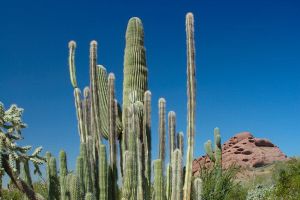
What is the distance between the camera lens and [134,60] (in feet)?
32.6

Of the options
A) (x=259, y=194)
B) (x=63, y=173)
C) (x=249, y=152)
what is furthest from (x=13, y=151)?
(x=249, y=152)

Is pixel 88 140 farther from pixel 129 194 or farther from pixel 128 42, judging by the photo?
pixel 128 42

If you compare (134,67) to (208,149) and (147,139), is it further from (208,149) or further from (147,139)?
(208,149)

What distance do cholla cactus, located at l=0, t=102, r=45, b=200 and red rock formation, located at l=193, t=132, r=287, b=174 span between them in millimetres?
35152

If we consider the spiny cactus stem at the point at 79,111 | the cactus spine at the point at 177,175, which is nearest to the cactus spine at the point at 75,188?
A: the spiny cactus stem at the point at 79,111

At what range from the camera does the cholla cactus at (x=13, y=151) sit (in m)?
8.48

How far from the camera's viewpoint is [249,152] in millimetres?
45688

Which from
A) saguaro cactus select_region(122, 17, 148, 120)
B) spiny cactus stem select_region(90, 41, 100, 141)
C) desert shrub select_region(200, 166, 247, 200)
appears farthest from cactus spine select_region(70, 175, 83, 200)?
desert shrub select_region(200, 166, 247, 200)

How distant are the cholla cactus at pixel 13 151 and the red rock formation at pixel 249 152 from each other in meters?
35.2

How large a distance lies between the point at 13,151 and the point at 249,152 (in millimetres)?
38876

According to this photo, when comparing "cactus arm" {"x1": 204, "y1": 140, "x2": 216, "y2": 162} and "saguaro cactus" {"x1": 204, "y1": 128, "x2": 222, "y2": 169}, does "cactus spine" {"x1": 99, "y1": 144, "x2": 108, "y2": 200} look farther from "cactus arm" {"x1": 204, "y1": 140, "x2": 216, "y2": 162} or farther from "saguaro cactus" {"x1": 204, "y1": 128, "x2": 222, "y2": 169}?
"cactus arm" {"x1": 204, "y1": 140, "x2": 216, "y2": 162}

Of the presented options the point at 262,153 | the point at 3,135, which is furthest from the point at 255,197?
the point at 262,153

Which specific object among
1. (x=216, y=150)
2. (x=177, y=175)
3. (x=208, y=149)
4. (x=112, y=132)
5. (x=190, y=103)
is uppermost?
(x=208, y=149)

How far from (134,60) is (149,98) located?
0.96 meters
